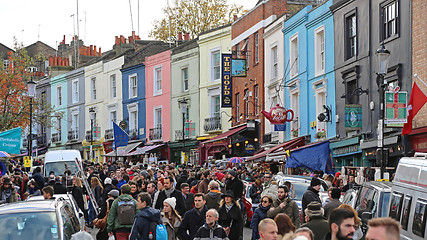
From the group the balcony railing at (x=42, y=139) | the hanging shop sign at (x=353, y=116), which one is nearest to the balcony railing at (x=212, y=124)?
the hanging shop sign at (x=353, y=116)

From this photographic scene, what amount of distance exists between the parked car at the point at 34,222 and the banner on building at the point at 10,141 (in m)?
14.0

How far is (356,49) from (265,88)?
11.0m

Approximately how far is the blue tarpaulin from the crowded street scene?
0.18 feet

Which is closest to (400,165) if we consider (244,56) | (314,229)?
(314,229)

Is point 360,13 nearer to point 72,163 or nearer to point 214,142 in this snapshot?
point 72,163

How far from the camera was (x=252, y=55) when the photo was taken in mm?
41375

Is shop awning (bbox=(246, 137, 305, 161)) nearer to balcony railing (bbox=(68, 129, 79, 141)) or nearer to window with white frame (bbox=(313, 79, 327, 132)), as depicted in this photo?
window with white frame (bbox=(313, 79, 327, 132))

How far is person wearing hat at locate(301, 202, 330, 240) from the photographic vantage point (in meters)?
10.0

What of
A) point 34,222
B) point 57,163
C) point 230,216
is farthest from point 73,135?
point 34,222

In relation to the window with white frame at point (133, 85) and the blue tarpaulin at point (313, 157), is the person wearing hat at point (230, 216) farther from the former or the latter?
the window with white frame at point (133, 85)

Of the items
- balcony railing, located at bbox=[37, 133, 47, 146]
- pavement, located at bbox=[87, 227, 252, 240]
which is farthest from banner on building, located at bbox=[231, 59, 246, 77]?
balcony railing, located at bbox=[37, 133, 47, 146]

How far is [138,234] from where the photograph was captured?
1205 cm

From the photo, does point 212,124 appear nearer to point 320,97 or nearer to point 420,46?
point 320,97

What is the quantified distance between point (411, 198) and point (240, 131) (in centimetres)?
2976
